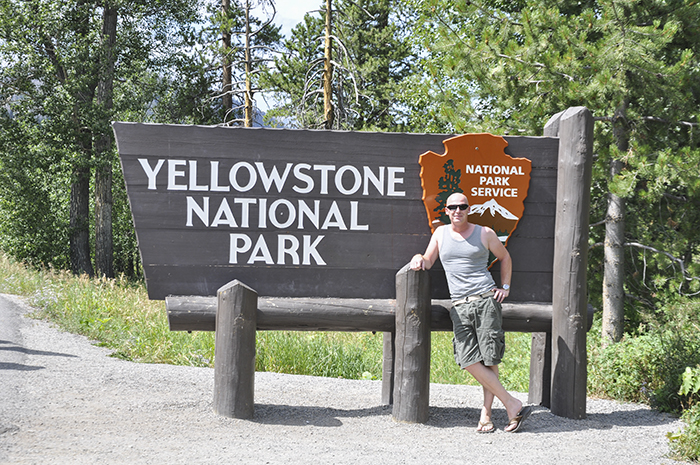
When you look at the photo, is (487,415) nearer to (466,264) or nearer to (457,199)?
(466,264)

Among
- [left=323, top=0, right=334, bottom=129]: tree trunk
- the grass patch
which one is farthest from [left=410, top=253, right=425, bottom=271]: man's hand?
[left=323, top=0, right=334, bottom=129]: tree trunk

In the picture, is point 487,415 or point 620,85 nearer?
point 487,415

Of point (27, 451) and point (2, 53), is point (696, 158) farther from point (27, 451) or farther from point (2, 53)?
point (2, 53)

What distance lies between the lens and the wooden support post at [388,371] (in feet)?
18.0

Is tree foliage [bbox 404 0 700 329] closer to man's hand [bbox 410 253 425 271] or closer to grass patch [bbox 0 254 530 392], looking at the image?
grass patch [bbox 0 254 530 392]

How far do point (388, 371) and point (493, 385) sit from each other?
1.26 metres

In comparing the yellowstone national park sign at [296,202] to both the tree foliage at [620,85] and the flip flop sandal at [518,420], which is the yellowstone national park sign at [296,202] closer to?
the flip flop sandal at [518,420]

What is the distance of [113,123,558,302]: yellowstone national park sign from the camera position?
477 centimetres

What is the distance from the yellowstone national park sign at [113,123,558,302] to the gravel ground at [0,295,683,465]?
100 centimetres

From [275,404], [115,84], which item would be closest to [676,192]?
[275,404]

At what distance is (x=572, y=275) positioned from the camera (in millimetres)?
4910

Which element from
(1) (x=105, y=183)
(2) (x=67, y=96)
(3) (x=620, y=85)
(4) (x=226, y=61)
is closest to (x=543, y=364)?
(3) (x=620, y=85)

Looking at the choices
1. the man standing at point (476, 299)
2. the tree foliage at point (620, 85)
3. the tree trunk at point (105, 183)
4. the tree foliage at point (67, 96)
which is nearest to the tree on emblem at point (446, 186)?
the man standing at point (476, 299)

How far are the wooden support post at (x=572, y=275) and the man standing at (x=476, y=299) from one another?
0.54m
